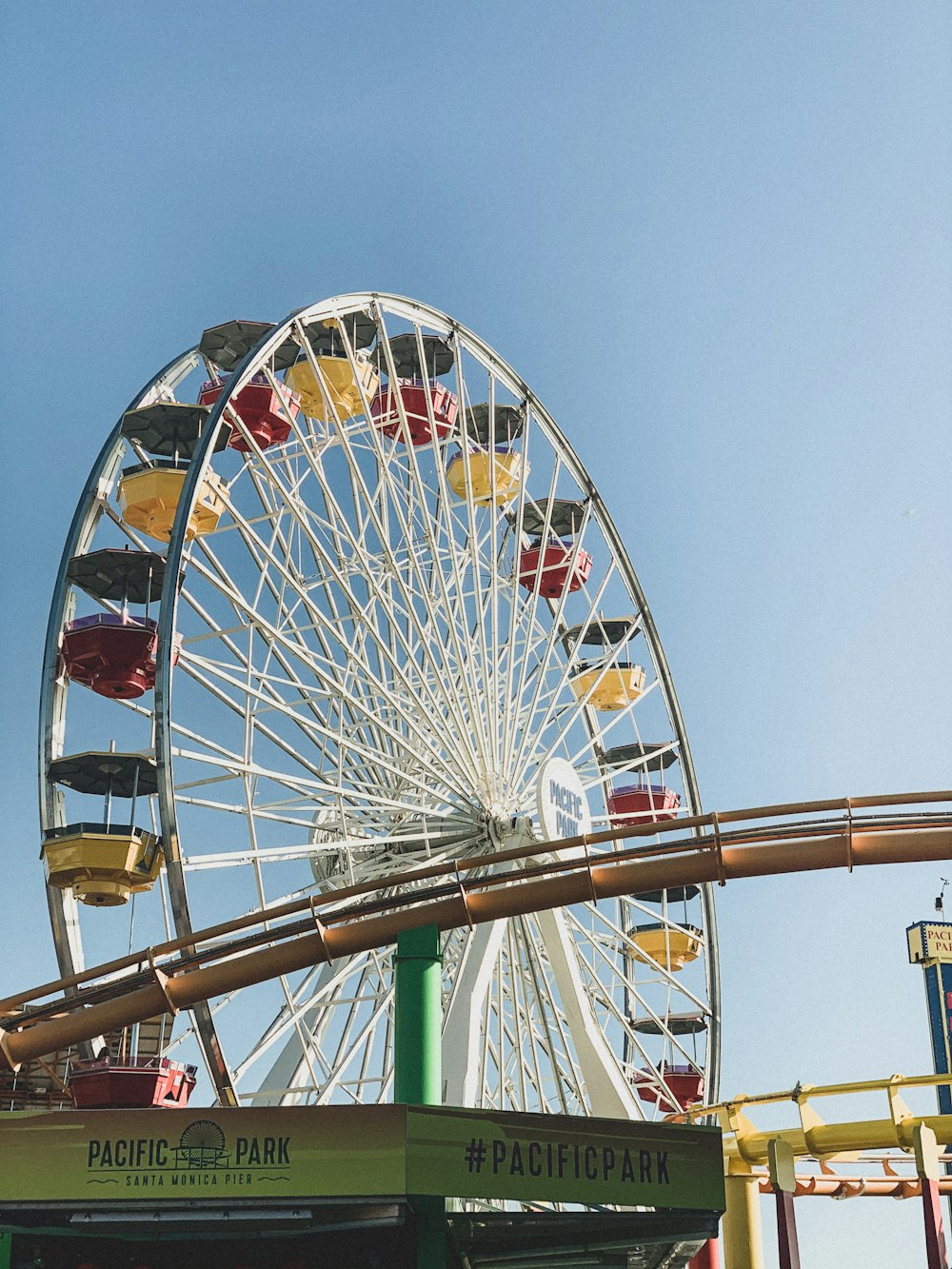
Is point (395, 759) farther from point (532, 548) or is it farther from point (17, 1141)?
point (17, 1141)

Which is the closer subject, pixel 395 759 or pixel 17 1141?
pixel 17 1141

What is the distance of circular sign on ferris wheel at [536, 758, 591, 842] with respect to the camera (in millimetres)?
16469

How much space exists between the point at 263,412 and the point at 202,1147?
11.5m

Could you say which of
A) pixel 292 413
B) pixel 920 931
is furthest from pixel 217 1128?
pixel 920 931

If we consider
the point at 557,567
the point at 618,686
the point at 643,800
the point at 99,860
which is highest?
the point at 557,567

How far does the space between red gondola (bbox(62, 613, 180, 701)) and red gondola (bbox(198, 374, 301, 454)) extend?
3.00m

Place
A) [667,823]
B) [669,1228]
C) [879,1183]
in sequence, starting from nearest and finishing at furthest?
[669,1228], [667,823], [879,1183]

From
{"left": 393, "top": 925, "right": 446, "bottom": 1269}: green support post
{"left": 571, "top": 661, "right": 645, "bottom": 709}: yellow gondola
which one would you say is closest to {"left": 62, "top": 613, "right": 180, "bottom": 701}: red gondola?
{"left": 393, "top": 925, "right": 446, "bottom": 1269}: green support post

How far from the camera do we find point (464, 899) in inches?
437

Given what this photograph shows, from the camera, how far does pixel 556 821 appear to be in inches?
658

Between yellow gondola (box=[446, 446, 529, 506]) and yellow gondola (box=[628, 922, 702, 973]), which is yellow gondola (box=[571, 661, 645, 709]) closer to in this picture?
yellow gondola (box=[446, 446, 529, 506])

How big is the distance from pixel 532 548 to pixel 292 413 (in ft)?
20.0

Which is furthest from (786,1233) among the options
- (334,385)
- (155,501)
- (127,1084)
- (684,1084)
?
(334,385)

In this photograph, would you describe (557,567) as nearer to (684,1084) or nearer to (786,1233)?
(684,1084)
